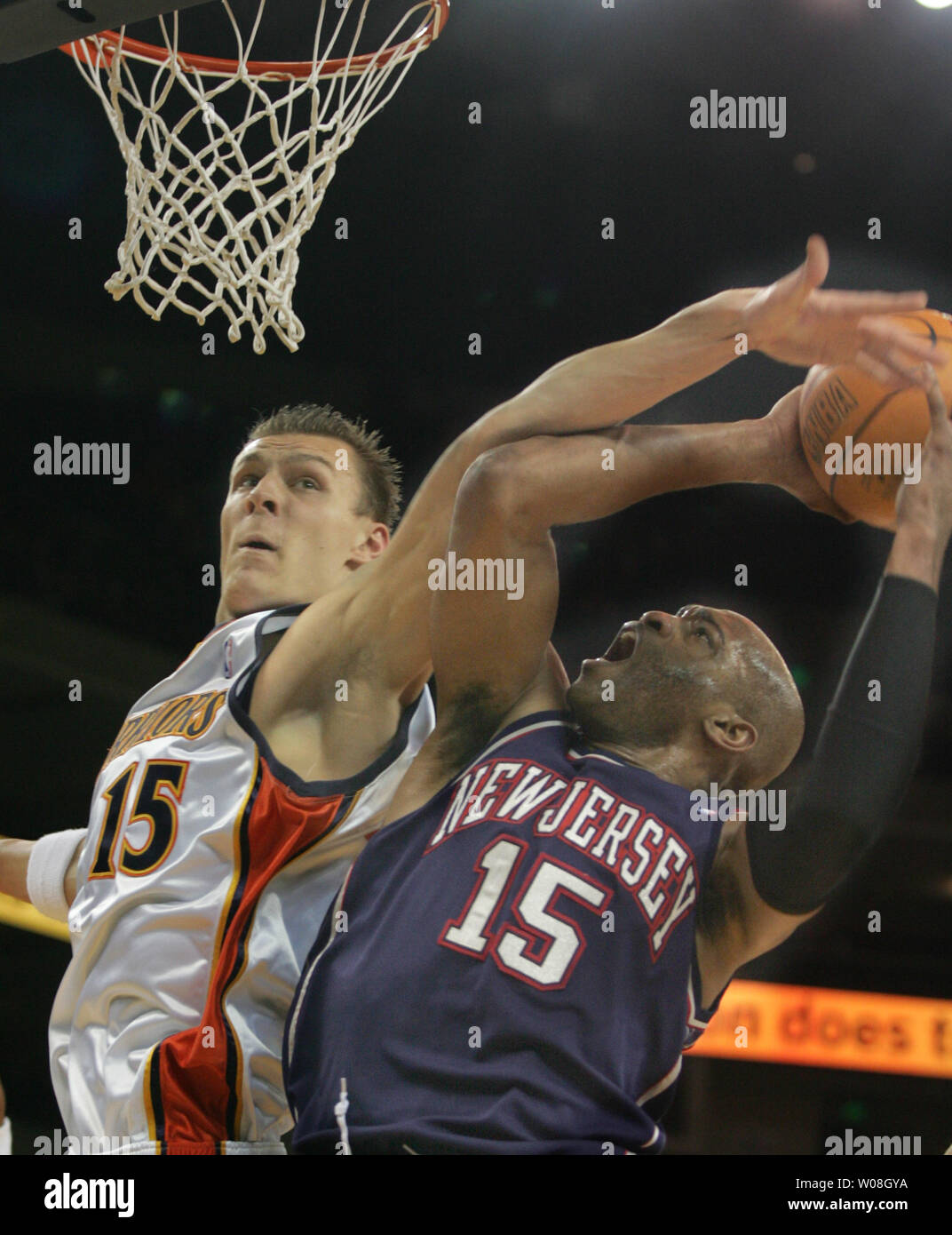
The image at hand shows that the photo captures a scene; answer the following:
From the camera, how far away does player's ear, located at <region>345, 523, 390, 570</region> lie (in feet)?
9.12

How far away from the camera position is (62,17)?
9.00ft

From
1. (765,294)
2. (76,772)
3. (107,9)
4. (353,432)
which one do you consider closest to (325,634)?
(353,432)

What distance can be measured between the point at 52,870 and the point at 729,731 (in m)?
1.48

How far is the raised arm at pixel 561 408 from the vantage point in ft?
8.52

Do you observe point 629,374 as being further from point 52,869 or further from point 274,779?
point 52,869

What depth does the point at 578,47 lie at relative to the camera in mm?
2936

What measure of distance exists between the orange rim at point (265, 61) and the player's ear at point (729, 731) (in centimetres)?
157

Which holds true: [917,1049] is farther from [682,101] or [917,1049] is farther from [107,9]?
[107,9]

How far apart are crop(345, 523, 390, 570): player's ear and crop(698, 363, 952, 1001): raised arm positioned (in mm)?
897
